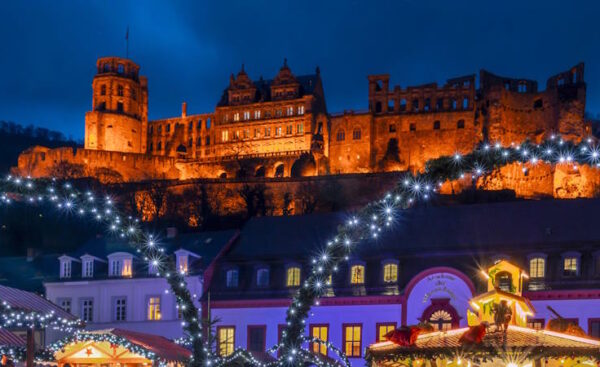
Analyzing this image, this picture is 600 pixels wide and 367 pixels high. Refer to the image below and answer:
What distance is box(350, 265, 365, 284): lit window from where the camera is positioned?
130 feet

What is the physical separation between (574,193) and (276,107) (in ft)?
118

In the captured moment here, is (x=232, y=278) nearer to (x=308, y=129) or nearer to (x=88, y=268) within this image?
(x=88, y=268)

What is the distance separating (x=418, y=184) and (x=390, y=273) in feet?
73.4

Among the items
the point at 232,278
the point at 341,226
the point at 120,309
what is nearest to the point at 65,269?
the point at 120,309

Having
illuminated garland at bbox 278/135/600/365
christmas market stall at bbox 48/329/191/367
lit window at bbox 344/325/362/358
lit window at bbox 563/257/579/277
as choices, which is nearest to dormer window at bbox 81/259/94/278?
lit window at bbox 344/325/362/358

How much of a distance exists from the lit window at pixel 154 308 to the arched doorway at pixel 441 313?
531 inches

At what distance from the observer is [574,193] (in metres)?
Result: 91.6

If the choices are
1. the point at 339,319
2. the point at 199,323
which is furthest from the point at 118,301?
the point at 199,323

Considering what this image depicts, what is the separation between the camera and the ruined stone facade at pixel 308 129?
98375mm

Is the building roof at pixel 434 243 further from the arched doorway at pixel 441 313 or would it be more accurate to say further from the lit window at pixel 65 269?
the lit window at pixel 65 269

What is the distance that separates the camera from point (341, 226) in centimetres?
1903

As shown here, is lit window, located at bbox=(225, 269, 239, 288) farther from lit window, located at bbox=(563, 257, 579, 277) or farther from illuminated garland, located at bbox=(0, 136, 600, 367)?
illuminated garland, located at bbox=(0, 136, 600, 367)

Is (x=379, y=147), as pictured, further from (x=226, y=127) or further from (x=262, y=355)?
(x=262, y=355)

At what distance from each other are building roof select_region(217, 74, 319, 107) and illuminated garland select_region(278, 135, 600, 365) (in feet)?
304
